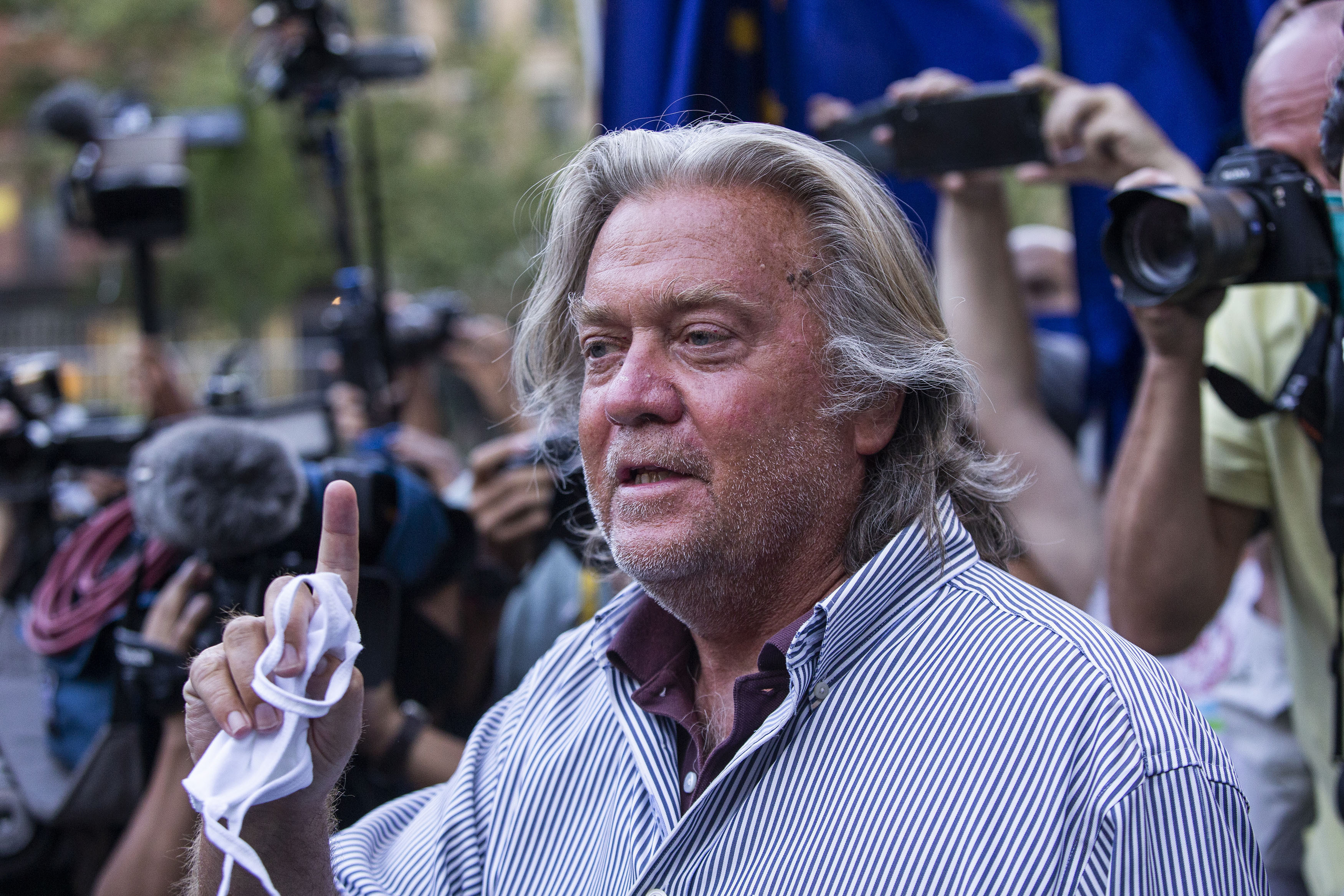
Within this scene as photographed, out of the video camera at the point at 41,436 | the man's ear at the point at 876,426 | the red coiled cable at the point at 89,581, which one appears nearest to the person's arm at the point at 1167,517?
the man's ear at the point at 876,426

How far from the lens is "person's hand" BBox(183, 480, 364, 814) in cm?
130

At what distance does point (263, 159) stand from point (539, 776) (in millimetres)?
18717

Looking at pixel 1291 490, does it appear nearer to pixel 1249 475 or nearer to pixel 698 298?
pixel 1249 475

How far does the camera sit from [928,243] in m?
3.58

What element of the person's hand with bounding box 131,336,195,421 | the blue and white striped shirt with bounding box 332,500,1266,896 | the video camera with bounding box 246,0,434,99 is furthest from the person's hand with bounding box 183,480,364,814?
the person's hand with bounding box 131,336,195,421

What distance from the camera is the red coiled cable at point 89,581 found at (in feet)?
8.54

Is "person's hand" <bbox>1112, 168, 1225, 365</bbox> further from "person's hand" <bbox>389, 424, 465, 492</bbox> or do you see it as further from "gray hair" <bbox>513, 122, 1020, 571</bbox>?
"person's hand" <bbox>389, 424, 465, 492</bbox>

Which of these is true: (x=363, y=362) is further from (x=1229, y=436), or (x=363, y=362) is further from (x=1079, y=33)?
(x=1229, y=436)

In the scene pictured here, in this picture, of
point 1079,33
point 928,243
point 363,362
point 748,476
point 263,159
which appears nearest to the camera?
point 748,476

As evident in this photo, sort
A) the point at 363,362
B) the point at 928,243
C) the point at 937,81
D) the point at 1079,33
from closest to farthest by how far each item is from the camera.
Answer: the point at 937,81
the point at 1079,33
the point at 928,243
the point at 363,362

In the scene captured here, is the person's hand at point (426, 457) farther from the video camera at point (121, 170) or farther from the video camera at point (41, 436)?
the video camera at point (121, 170)

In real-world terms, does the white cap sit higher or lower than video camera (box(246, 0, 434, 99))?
lower

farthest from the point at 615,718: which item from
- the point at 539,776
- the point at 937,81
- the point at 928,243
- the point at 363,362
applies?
the point at 363,362

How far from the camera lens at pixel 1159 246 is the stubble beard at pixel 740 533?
2.50 ft
